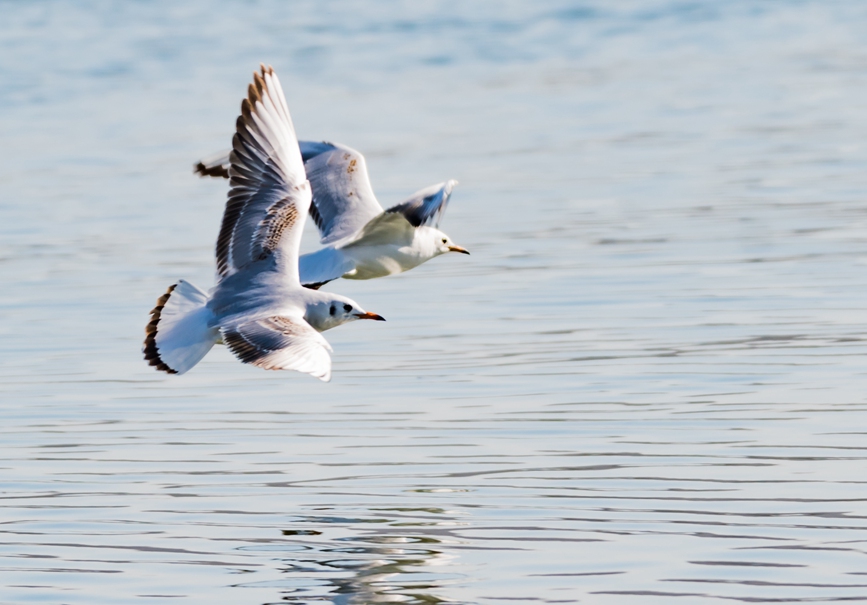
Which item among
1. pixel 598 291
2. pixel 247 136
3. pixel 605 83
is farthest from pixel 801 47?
pixel 247 136

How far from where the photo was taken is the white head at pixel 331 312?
883 centimetres

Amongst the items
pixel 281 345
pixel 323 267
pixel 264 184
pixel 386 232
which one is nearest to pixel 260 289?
pixel 264 184

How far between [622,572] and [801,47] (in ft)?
76.2

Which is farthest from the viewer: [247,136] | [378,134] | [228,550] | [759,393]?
[378,134]

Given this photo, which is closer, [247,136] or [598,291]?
[247,136]

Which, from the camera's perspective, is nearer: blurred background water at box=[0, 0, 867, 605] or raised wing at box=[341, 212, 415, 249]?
blurred background water at box=[0, 0, 867, 605]

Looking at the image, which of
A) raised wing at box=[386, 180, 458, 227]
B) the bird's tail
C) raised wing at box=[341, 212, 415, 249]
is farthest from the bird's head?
the bird's tail

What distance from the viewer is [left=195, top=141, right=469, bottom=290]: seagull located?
1050 cm

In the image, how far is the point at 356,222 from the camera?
11477 mm

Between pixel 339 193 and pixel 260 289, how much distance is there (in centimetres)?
288

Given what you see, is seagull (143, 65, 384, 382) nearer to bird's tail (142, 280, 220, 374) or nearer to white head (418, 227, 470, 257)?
bird's tail (142, 280, 220, 374)

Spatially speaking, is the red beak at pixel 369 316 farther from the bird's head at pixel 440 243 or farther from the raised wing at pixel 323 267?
the bird's head at pixel 440 243

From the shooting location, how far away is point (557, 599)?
20.1ft

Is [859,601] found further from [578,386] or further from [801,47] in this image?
[801,47]
